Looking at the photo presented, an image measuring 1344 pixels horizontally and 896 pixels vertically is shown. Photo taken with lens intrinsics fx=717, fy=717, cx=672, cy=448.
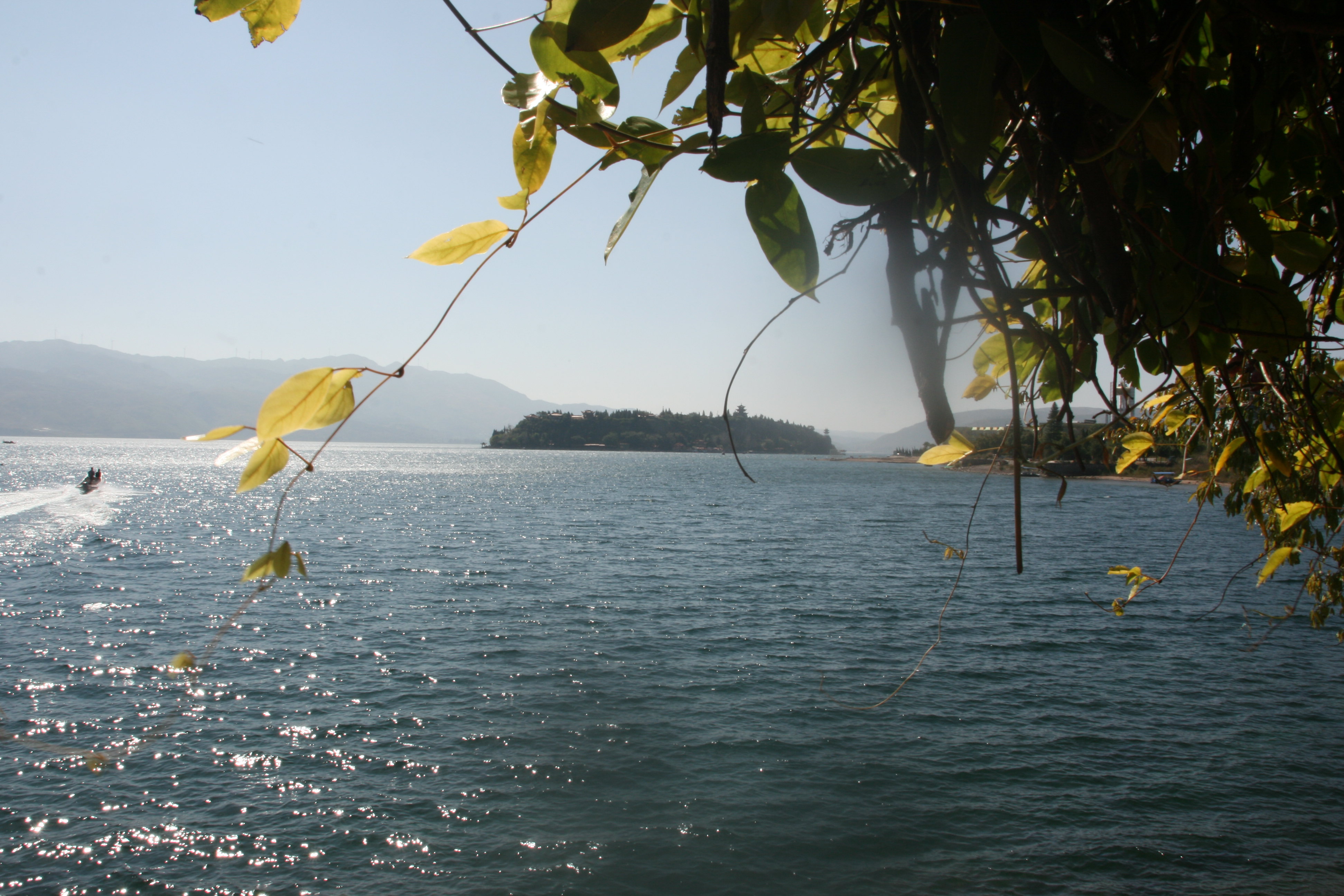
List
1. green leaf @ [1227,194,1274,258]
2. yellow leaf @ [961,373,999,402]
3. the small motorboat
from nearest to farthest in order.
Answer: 1. green leaf @ [1227,194,1274,258]
2. yellow leaf @ [961,373,999,402]
3. the small motorboat

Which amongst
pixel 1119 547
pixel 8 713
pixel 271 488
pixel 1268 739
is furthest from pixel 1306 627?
pixel 271 488

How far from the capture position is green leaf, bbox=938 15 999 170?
58cm

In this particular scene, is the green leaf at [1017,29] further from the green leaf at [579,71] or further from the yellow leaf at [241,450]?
the yellow leaf at [241,450]

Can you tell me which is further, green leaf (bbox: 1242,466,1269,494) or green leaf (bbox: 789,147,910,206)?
green leaf (bbox: 1242,466,1269,494)

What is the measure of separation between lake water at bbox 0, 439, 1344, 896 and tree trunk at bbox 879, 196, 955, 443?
363 inches

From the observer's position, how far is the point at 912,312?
0.73 m

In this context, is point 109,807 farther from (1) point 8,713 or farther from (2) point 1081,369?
(2) point 1081,369

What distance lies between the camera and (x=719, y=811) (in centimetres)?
1151

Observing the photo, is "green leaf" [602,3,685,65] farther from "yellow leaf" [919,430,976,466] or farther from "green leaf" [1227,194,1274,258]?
"green leaf" [1227,194,1274,258]

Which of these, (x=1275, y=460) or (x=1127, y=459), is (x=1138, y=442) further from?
(x=1275, y=460)

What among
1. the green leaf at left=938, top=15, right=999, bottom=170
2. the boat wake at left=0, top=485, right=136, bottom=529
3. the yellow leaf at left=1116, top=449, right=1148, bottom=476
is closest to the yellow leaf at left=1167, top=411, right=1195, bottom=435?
the yellow leaf at left=1116, top=449, right=1148, bottom=476

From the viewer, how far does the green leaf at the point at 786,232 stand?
0.66 meters

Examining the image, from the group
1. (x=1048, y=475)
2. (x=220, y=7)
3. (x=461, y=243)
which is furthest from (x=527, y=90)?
(x=1048, y=475)

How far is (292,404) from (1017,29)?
0.61 metres
